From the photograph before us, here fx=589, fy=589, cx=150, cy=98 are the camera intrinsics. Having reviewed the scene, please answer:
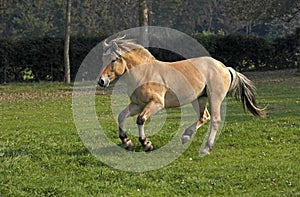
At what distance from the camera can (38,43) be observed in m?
38.1

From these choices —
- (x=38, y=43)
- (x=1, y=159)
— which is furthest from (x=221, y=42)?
(x=1, y=159)

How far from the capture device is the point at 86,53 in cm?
3922

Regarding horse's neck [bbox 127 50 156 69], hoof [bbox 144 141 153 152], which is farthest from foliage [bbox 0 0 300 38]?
hoof [bbox 144 141 153 152]

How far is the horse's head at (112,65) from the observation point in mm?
11258

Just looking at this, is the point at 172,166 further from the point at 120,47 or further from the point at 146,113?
the point at 120,47

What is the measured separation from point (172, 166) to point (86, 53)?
29.6m

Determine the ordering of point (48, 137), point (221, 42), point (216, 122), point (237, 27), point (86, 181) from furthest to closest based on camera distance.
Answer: point (237, 27) < point (221, 42) < point (48, 137) < point (216, 122) < point (86, 181)

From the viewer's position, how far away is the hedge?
123 ft

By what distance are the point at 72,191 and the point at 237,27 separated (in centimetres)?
6035

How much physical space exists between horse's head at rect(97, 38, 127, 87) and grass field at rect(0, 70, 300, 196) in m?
1.53

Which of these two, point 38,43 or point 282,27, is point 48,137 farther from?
point 282,27

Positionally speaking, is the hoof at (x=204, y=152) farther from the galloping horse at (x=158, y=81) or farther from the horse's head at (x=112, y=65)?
the horse's head at (x=112, y=65)

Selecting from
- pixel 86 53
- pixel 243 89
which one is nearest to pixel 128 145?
pixel 243 89

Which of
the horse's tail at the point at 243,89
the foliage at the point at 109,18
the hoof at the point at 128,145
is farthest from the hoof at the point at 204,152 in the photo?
the foliage at the point at 109,18
